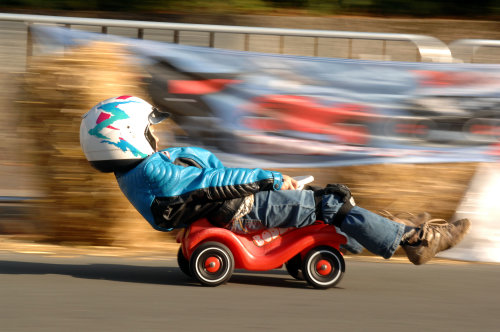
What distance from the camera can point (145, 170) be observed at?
4.46 meters

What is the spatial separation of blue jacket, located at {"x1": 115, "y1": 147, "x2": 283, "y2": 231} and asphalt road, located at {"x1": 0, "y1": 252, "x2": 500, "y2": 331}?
0.44 meters

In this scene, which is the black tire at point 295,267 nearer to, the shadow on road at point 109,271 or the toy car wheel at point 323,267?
the toy car wheel at point 323,267

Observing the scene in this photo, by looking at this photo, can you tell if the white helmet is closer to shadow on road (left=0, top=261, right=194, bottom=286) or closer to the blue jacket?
the blue jacket

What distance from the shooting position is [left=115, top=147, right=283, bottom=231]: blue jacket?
4.43 m

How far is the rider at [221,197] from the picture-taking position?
443 cm

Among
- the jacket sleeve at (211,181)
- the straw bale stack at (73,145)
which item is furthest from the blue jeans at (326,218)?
the straw bale stack at (73,145)

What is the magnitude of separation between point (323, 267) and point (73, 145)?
247 cm

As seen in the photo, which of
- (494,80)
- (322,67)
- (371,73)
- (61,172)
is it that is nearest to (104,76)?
(61,172)

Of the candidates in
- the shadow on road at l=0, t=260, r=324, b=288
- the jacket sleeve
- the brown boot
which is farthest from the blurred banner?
the jacket sleeve

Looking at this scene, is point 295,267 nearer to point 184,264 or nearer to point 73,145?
point 184,264

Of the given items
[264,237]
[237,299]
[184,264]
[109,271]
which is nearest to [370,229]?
[264,237]

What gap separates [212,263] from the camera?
14.8ft

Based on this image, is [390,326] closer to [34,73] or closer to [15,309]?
[15,309]

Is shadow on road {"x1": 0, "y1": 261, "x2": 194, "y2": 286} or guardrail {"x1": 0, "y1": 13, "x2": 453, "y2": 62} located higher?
guardrail {"x1": 0, "y1": 13, "x2": 453, "y2": 62}
